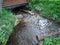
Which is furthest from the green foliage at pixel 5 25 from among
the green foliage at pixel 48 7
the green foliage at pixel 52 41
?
the green foliage at pixel 48 7

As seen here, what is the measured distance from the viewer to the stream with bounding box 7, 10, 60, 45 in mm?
5121

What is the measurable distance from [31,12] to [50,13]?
729 millimetres

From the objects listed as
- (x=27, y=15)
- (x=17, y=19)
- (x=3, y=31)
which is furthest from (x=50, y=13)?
(x=3, y=31)

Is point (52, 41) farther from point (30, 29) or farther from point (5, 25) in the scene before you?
point (5, 25)

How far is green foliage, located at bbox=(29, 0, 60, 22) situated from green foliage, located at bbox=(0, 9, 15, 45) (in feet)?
4.81

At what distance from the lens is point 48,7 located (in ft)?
22.2

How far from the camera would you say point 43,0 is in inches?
282

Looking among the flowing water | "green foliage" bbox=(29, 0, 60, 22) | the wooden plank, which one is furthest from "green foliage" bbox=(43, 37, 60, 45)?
the wooden plank

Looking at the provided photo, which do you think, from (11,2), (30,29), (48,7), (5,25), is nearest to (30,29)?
(30,29)

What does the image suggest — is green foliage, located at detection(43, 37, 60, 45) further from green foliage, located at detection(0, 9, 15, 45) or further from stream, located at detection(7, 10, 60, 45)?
green foliage, located at detection(0, 9, 15, 45)

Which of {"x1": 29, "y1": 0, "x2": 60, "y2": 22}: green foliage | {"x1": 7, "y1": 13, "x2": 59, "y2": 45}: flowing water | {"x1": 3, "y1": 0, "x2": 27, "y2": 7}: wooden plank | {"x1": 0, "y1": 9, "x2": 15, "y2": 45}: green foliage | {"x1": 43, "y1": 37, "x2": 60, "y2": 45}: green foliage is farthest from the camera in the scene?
{"x1": 29, "y1": 0, "x2": 60, "y2": 22}: green foliage

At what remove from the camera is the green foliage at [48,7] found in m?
6.40

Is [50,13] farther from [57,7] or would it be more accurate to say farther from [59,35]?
[59,35]

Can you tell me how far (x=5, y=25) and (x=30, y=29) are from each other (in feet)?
3.40
